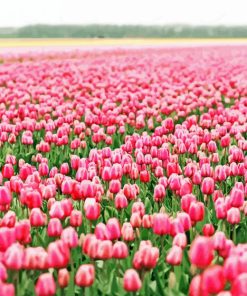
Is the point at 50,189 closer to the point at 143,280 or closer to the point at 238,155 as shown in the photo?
the point at 143,280

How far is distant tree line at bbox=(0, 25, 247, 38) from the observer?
298ft

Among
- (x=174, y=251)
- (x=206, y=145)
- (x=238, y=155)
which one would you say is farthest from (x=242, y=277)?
(x=206, y=145)

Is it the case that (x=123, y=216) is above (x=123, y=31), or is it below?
above

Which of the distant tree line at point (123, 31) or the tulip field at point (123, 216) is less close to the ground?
the tulip field at point (123, 216)

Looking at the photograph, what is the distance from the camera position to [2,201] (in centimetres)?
360

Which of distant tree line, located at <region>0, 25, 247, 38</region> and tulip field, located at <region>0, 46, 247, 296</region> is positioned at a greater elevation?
tulip field, located at <region>0, 46, 247, 296</region>

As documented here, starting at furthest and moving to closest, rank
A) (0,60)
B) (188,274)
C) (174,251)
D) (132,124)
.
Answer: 1. (0,60)
2. (132,124)
3. (188,274)
4. (174,251)

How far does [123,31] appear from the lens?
96.9 meters

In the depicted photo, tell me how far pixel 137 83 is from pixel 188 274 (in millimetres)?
9349

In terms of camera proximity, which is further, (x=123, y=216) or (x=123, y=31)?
(x=123, y=31)

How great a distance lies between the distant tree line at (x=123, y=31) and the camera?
9081 centimetres

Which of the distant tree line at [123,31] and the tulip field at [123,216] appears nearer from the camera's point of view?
the tulip field at [123,216]

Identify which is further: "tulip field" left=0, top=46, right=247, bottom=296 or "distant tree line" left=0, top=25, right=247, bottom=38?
"distant tree line" left=0, top=25, right=247, bottom=38

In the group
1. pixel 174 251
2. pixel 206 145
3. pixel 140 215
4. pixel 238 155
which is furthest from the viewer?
pixel 206 145
